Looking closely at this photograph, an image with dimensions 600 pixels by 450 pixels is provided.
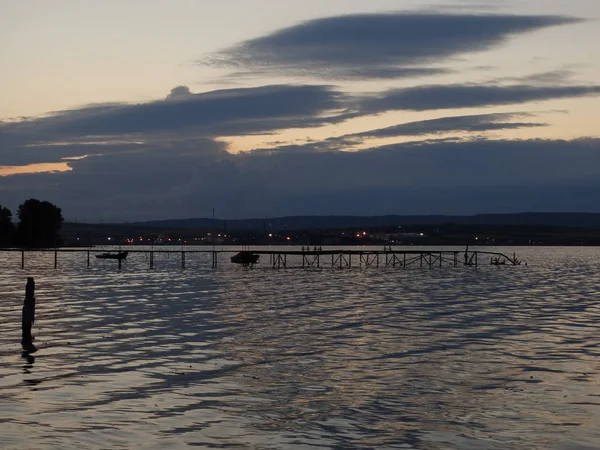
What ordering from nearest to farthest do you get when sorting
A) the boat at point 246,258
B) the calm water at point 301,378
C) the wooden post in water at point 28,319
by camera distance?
the calm water at point 301,378 < the wooden post in water at point 28,319 < the boat at point 246,258

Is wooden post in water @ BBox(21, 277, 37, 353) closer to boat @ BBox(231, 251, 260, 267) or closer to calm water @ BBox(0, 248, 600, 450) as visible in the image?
calm water @ BBox(0, 248, 600, 450)

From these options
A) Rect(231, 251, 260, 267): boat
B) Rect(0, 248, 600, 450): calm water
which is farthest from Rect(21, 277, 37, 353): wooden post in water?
Rect(231, 251, 260, 267): boat

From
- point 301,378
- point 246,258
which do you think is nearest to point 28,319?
point 301,378

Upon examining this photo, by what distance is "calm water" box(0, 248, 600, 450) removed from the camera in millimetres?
20078

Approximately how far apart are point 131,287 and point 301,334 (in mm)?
43965

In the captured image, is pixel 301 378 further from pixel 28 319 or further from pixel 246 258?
pixel 246 258

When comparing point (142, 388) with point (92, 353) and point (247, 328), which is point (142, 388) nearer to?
point (92, 353)

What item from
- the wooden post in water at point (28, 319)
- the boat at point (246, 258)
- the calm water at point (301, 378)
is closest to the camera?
the calm water at point (301, 378)

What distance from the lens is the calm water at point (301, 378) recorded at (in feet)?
65.9

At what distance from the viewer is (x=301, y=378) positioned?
27750 millimetres

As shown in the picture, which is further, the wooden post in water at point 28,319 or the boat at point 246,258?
the boat at point 246,258

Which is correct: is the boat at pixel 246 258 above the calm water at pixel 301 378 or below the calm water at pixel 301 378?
above

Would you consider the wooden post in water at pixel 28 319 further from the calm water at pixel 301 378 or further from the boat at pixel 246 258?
the boat at pixel 246 258

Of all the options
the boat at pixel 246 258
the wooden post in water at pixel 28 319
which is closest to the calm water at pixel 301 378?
the wooden post in water at pixel 28 319
